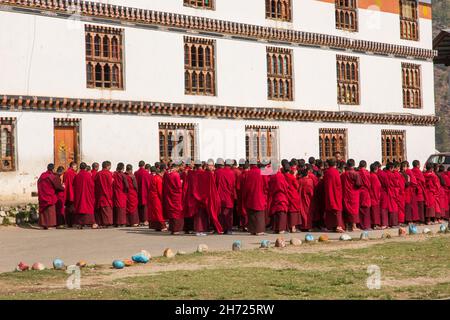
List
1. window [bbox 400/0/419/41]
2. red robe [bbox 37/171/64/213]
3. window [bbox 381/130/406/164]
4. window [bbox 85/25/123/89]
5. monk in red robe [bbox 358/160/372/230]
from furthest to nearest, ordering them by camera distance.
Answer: window [bbox 400/0/419/41] → window [bbox 381/130/406/164] → window [bbox 85/25/123/89] → red robe [bbox 37/171/64/213] → monk in red robe [bbox 358/160/372/230]

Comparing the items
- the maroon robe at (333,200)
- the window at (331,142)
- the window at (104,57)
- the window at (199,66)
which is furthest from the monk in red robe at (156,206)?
the window at (331,142)

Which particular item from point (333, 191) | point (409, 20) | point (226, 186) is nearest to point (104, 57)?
point (226, 186)

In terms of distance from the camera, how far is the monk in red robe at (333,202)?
19.8 m

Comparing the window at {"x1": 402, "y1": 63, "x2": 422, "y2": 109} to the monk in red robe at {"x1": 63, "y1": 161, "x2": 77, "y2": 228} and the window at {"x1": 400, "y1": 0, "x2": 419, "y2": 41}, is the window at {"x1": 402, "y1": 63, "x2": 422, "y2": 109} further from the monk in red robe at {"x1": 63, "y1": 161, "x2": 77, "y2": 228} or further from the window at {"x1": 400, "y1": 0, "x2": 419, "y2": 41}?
the monk in red robe at {"x1": 63, "y1": 161, "x2": 77, "y2": 228}

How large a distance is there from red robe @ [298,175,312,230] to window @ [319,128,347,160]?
12829 millimetres

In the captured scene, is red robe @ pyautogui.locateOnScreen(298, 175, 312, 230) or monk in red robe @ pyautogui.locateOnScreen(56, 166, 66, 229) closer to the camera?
red robe @ pyautogui.locateOnScreen(298, 175, 312, 230)

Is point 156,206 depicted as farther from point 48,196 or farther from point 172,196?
point 48,196

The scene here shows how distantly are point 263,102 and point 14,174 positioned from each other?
10.2 m

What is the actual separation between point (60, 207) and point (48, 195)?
0.70 meters

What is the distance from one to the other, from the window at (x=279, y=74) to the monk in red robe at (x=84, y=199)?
402 inches

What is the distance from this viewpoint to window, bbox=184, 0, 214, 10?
1090 inches

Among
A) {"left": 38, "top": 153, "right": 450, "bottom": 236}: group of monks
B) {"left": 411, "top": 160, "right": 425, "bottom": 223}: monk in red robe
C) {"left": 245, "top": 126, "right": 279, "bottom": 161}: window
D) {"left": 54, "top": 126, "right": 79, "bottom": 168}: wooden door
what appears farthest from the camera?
{"left": 245, "top": 126, "right": 279, "bottom": 161}: window

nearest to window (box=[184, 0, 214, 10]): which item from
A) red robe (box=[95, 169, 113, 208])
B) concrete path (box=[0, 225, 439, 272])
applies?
red robe (box=[95, 169, 113, 208])
